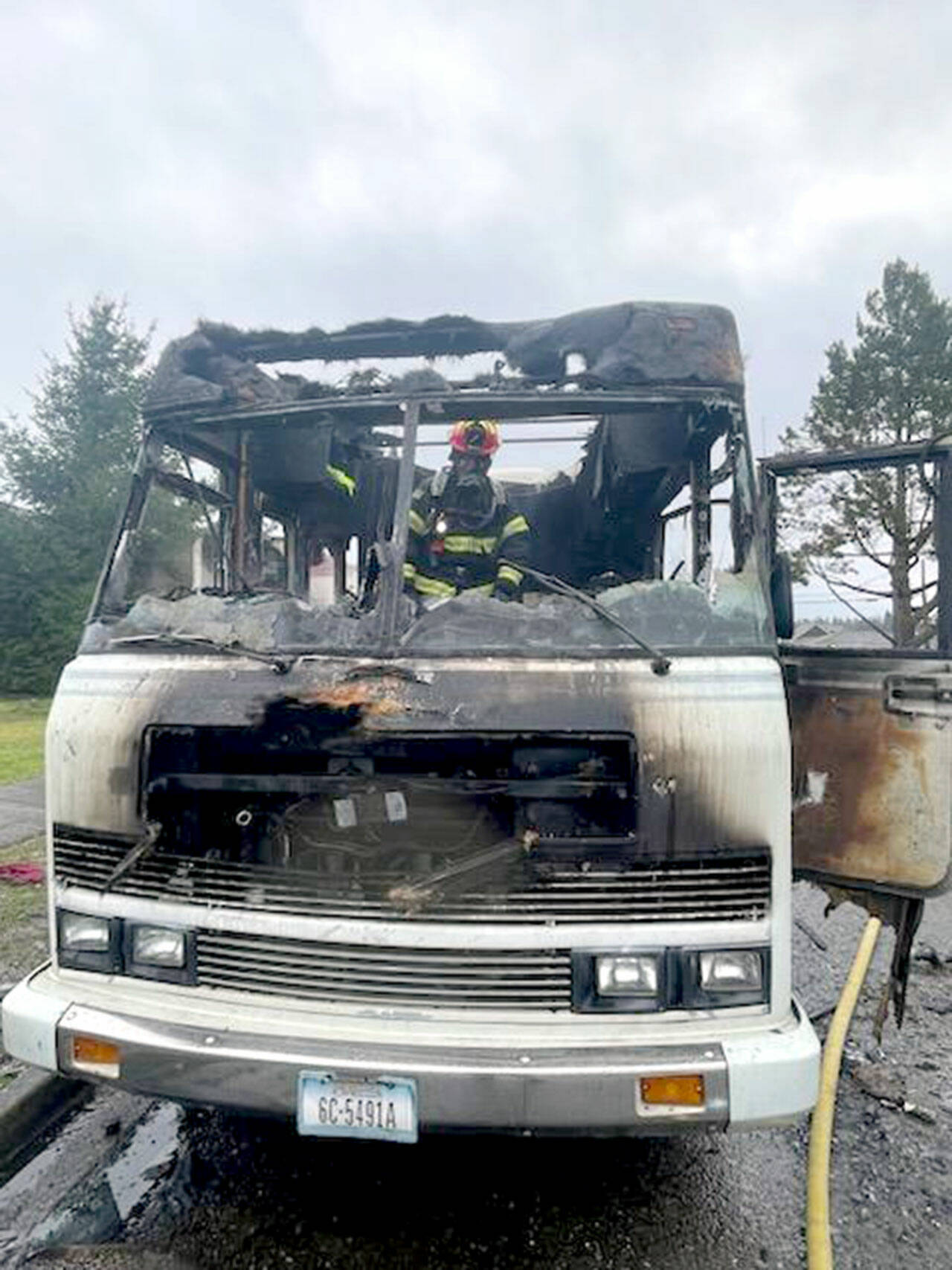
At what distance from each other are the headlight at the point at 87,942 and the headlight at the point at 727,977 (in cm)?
→ 177

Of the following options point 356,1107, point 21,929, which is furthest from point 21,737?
point 356,1107

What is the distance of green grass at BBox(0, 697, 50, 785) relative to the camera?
11.7 metres

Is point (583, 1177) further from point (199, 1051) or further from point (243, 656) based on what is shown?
point (243, 656)

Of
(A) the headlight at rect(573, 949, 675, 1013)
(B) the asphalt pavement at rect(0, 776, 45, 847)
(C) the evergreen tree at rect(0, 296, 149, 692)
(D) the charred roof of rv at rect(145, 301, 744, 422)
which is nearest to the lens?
(A) the headlight at rect(573, 949, 675, 1013)

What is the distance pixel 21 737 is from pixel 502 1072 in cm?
1517

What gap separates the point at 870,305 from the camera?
72.4 feet

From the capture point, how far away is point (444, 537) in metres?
3.90

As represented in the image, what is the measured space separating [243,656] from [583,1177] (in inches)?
86.1

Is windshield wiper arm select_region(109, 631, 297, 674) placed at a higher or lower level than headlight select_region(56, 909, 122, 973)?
higher

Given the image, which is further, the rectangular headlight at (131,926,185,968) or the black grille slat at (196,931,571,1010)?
the rectangular headlight at (131,926,185,968)

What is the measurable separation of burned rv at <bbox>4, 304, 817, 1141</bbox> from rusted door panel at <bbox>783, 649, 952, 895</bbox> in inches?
25.7

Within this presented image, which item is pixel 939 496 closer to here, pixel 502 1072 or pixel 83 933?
pixel 502 1072

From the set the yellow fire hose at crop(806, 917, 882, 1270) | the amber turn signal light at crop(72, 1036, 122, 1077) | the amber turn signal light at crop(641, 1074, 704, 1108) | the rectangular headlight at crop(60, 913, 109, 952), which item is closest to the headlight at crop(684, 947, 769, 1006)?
the amber turn signal light at crop(641, 1074, 704, 1108)

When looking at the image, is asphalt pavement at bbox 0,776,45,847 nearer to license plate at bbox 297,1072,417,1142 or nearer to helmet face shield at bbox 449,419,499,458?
helmet face shield at bbox 449,419,499,458
